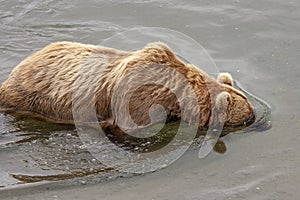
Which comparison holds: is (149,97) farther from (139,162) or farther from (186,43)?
(186,43)

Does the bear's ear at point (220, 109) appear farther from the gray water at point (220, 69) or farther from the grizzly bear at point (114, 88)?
the gray water at point (220, 69)

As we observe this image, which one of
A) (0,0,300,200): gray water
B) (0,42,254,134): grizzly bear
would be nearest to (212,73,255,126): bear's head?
(0,42,254,134): grizzly bear

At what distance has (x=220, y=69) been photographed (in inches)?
324

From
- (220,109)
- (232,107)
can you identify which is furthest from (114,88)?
(232,107)

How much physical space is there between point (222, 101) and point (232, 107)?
24 cm

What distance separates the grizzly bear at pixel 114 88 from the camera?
21.8 feet

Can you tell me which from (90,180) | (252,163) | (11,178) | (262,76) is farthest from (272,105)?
(11,178)

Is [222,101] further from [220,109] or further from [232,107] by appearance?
[232,107]

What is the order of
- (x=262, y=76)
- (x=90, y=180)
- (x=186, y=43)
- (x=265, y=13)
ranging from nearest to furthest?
(x=90, y=180), (x=262, y=76), (x=186, y=43), (x=265, y=13)

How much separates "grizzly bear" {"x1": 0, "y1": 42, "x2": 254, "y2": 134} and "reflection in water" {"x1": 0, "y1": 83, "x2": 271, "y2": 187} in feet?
0.50

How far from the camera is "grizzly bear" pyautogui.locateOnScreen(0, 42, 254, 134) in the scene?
6.66 metres

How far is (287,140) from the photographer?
655cm

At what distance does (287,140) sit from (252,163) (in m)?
0.62

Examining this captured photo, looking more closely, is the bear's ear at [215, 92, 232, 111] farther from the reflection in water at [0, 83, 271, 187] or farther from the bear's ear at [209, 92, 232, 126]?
the reflection in water at [0, 83, 271, 187]
